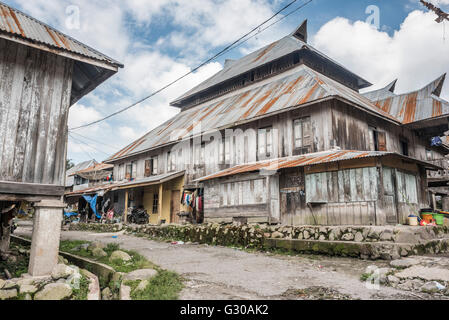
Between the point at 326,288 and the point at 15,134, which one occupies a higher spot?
the point at 15,134

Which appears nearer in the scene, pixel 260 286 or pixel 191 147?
pixel 260 286

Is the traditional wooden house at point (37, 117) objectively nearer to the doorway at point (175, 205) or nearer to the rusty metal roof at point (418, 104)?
the doorway at point (175, 205)

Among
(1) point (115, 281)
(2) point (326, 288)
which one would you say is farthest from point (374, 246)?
(1) point (115, 281)

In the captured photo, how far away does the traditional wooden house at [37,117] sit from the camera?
607 centimetres

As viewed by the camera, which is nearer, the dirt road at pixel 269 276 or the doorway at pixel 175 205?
the dirt road at pixel 269 276

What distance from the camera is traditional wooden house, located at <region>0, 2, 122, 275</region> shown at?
607 centimetres

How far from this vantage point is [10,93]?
6.35 m

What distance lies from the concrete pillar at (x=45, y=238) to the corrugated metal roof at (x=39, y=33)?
3244 millimetres

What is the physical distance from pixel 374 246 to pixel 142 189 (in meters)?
18.6

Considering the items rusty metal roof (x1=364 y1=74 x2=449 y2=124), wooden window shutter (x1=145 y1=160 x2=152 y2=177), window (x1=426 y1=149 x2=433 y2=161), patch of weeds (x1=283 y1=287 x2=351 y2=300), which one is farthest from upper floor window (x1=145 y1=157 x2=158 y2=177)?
window (x1=426 y1=149 x2=433 y2=161)

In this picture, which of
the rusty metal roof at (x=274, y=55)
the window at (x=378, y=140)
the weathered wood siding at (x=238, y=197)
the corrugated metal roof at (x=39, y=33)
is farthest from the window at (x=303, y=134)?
the corrugated metal roof at (x=39, y=33)

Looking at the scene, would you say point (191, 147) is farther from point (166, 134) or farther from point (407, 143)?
point (407, 143)

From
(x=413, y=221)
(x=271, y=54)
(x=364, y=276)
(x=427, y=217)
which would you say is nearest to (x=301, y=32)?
(x=271, y=54)
